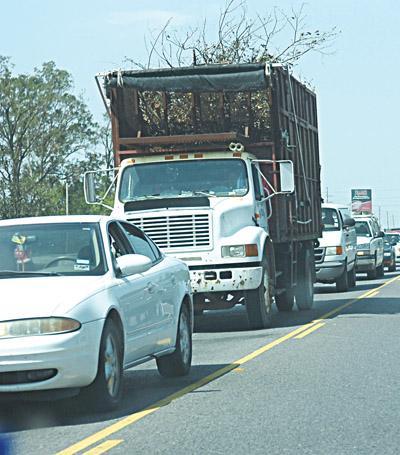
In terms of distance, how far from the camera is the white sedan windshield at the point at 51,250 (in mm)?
10352

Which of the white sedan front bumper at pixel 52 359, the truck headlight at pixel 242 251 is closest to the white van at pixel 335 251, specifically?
the truck headlight at pixel 242 251

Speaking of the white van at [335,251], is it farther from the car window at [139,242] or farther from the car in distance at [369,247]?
the car window at [139,242]

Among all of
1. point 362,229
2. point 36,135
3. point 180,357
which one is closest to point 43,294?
point 180,357

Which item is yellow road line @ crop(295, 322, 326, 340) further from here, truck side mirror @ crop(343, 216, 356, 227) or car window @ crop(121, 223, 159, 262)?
truck side mirror @ crop(343, 216, 356, 227)

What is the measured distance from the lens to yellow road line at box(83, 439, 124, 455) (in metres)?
8.19

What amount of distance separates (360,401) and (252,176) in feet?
27.8

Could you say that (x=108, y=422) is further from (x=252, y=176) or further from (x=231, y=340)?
(x=252, y=176)

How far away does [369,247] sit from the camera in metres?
36.4

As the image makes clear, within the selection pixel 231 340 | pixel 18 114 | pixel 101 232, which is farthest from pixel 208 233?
pixel 18 114

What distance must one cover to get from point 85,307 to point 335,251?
65.6ft

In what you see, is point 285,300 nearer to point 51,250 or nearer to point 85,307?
point 51,250

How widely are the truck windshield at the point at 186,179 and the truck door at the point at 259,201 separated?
0.25 m

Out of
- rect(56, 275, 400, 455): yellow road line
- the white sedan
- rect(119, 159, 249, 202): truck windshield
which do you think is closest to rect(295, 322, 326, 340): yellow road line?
rect(56, 275, 400, 455): yellow road line

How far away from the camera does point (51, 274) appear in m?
10.2
